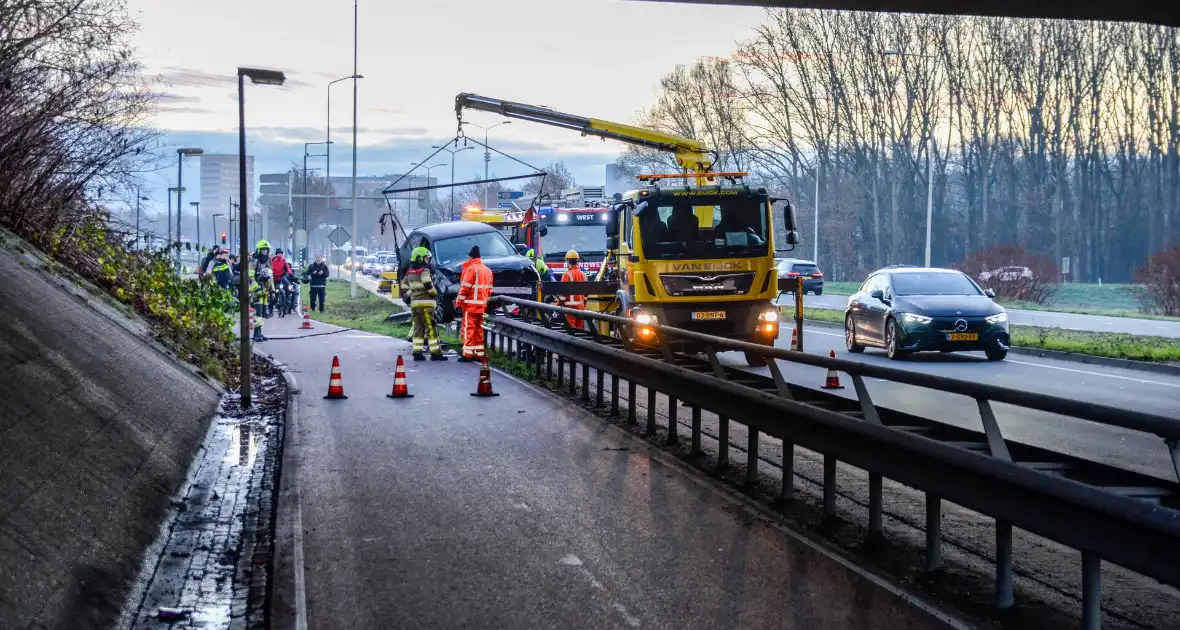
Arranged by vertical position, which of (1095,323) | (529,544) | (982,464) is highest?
(982,464)

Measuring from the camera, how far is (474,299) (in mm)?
19797

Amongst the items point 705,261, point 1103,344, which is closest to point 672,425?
point 705,261

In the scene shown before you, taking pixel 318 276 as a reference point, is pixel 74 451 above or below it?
below

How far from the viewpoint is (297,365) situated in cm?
2095

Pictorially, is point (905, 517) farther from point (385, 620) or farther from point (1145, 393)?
point (1145, 393)

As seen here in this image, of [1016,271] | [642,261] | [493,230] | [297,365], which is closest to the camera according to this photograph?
[642,261]

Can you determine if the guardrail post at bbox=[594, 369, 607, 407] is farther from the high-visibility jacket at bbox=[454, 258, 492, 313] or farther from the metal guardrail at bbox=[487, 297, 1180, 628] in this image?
the high-visibility jacket at bbox=[454, 258, 492, 313]

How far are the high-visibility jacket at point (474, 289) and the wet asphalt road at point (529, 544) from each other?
22.7 ft

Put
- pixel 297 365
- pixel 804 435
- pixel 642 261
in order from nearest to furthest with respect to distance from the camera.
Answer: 1. pixel 804 435
2. pixel 642 261
3. pixel 297 365

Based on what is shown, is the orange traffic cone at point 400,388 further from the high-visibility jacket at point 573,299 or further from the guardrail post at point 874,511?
the guardrail post at point 874,511

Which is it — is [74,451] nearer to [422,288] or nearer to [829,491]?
[829,491]

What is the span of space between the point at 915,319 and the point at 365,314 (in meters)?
21.4

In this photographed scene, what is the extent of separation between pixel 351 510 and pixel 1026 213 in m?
68.7

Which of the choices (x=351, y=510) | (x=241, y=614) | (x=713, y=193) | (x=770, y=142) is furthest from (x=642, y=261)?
(x=770, y=142)
